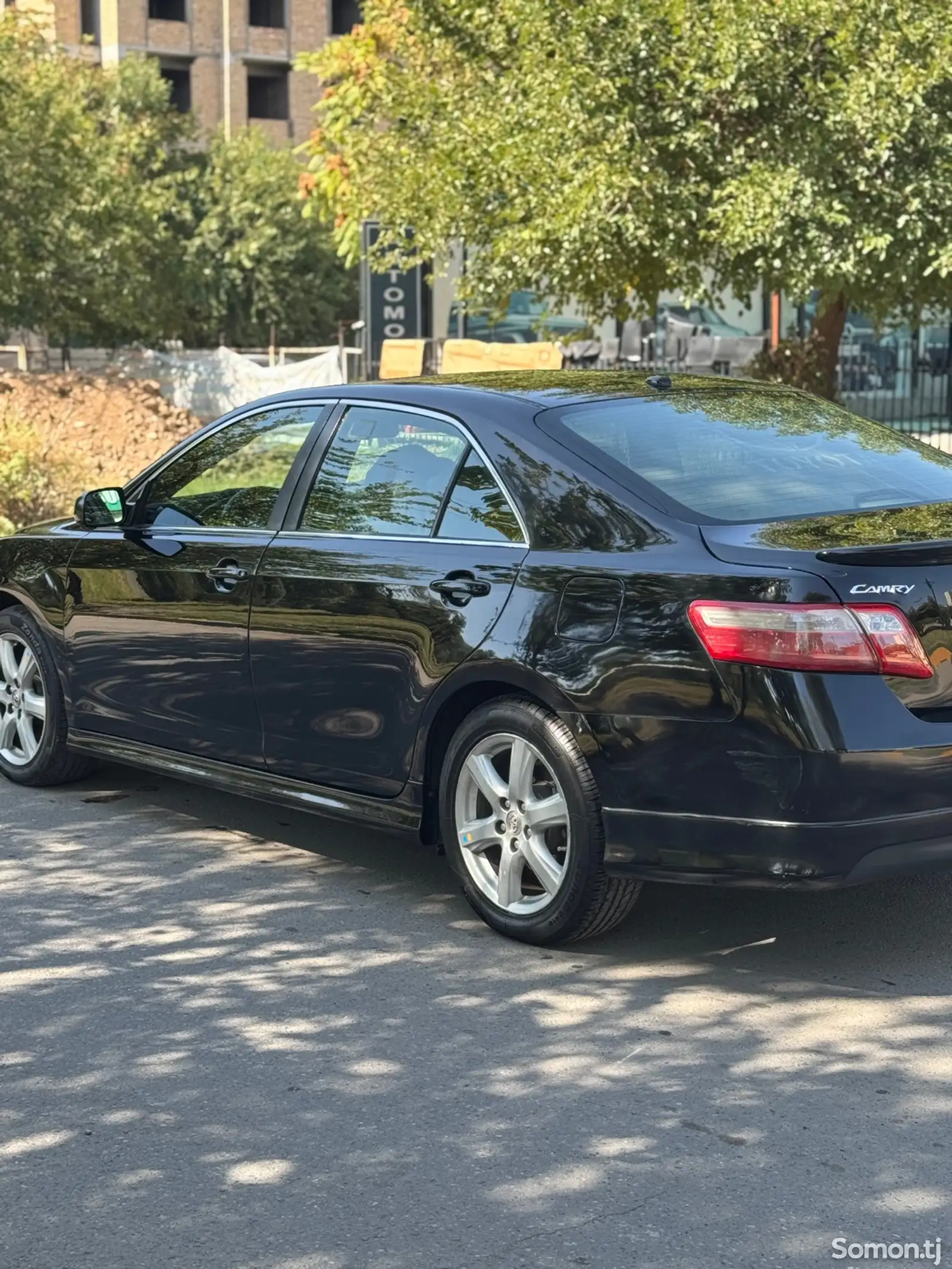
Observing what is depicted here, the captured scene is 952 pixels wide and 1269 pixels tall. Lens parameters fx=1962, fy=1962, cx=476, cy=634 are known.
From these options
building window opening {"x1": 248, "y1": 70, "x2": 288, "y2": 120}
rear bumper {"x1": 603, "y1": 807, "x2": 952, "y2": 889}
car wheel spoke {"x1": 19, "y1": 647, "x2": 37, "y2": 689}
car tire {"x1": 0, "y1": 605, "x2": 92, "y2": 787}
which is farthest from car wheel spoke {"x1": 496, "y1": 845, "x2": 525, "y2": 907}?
building window opening {"x1": 248, "y1": 70, "x2": 288, "y2": 120}

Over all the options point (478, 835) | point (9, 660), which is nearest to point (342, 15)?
point (9, 660)

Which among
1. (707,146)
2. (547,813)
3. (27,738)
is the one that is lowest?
(27,738)

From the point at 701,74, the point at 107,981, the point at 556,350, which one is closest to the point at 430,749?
the point at 107,981

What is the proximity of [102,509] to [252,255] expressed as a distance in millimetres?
53098

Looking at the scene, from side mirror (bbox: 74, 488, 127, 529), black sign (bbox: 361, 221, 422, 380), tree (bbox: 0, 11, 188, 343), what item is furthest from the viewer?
tree (bbox: 0, 11, 188, 343)

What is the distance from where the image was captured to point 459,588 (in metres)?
5.79

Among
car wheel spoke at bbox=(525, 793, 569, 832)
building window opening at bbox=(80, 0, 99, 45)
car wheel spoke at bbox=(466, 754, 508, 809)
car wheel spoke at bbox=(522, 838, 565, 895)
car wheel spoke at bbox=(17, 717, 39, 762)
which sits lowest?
car wheel spoke at bbox=(17, 717, 39, 762)

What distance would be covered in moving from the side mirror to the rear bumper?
2850mm

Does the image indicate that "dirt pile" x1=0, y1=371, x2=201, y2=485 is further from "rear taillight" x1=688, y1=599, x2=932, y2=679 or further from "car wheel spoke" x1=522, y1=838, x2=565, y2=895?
"rear taillight" x1=688, y1=599, x2=932, y2=679

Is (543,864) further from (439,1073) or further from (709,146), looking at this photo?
(709,146)

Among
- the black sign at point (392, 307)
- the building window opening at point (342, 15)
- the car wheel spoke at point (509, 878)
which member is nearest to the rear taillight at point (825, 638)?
the car wheel spoke at point (509, 878)

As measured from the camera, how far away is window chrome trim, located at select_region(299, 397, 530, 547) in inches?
227

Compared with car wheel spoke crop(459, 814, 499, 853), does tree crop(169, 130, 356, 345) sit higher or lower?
higher

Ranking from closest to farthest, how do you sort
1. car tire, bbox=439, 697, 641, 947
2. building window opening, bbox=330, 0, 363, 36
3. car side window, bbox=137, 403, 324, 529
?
car tire, bbox=439, 697, 641, 947, car side window, bbox=137, 403, 324, 529, building window opening, bbox=330, 0, 363, 36
